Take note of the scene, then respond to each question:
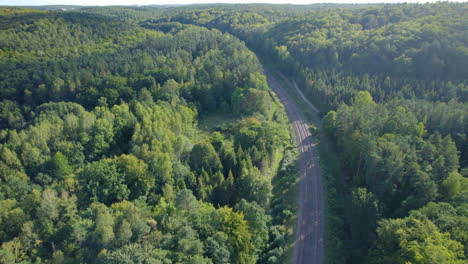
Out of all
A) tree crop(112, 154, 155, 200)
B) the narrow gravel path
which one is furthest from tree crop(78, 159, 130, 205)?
→ the narrow gravel path

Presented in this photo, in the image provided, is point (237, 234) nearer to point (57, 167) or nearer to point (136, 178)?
point (136, 178)

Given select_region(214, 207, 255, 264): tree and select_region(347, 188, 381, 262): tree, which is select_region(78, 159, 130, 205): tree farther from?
select_region(347, 188, 381, 262): tree

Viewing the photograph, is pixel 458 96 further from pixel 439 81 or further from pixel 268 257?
pixel 268 257

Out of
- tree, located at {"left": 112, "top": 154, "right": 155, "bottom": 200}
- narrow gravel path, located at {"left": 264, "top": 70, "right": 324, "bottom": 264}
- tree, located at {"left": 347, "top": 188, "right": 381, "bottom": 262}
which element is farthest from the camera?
tree, located at {"left": 112, "top": 154, "right": 155, "bottom": 200}

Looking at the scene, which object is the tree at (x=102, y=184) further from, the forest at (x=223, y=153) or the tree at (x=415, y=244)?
the tree at (x=415, y=244)

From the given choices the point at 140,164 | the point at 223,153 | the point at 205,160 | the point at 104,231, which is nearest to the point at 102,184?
the point at 140,164
